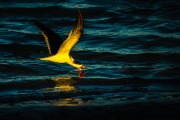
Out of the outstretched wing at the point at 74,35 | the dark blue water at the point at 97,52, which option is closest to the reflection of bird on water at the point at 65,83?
the dark blue water at the point at 97,52

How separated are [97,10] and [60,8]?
1180 millimetres

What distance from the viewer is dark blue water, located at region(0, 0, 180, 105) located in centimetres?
920

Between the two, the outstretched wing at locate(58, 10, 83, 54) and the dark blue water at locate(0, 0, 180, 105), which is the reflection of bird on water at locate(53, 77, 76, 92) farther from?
the outstretched wing at locate(58, 10, 83, 54)

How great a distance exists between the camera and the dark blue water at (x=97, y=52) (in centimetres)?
920

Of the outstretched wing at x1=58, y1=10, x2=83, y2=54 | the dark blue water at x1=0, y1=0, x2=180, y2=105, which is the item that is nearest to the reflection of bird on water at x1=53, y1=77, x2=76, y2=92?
the dark blue water at x1=0, y1=0, x2=180, y2=105

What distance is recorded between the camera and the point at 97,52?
12.5m

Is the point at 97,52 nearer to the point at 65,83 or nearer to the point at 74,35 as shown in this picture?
the point at 65,83

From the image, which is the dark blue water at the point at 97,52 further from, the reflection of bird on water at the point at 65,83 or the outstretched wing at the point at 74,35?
the outstretched wing at the point at 74,35

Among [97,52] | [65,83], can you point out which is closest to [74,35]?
[65,83]

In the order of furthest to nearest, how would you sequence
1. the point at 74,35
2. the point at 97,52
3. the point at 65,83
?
the point at 97,52
the point at 65,83
the point at 74,35

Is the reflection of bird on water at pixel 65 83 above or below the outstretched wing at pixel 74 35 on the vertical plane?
below

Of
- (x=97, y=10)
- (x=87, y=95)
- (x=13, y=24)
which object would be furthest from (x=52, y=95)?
(x=97, y=10)

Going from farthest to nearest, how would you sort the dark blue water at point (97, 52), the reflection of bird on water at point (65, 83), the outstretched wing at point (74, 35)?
1. the reflection of bird on water at point (65, 83)
2. the dark blue water at point (97, 52)
3. the outstretched wing at point (74, 35)

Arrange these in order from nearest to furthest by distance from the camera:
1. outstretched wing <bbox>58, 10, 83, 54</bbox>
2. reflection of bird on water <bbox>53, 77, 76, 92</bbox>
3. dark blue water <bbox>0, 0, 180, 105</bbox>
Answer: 1. outstretched wing <bbox>58, 10, 83, 54</bbox>
2. dark blue water <bbox>0, 0, 180, 105</bbox>
3. reflection of bird on water <bbox>53, 77, 76, 92</bbox>
